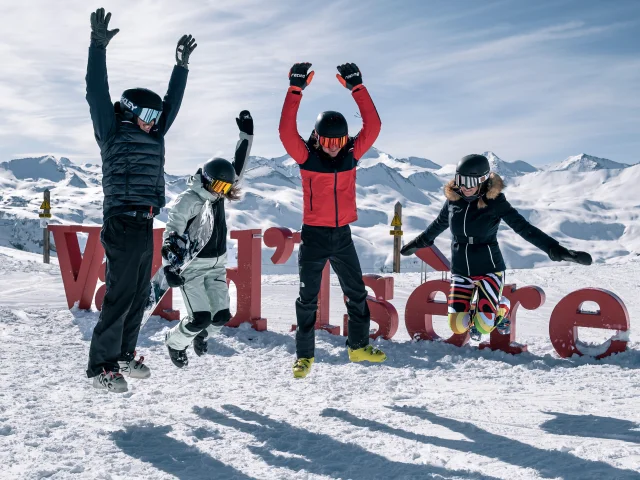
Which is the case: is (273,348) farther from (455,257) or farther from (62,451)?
(62,451)

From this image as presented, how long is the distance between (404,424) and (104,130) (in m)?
3.02

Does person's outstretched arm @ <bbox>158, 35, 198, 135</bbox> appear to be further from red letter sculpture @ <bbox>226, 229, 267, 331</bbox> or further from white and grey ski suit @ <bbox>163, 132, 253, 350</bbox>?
red letter sculpture @ <bbox>226, 229, 267, 331</bbox>

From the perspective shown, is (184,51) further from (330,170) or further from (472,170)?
(472,170)

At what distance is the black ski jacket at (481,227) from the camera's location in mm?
5102

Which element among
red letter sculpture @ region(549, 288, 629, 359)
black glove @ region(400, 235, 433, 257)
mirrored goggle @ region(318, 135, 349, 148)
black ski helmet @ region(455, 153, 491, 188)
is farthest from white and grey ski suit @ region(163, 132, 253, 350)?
red letter sculpture @ region(549, 288, 629, 359)

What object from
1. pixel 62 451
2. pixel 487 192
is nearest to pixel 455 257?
pixel 487 192

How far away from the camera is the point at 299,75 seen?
491cm

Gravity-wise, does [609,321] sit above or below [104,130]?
below

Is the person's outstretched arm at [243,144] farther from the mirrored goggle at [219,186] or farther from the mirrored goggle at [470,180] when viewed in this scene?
the mirrored goggle at [470,180]

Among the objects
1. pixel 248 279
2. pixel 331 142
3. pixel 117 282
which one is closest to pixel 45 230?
pixel 248 279

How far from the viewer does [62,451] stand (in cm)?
361

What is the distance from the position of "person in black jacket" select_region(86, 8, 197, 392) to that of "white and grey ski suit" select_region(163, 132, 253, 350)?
1.11 feet

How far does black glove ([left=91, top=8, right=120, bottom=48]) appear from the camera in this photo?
4375 mm

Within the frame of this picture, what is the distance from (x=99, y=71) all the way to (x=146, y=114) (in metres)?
0.44
